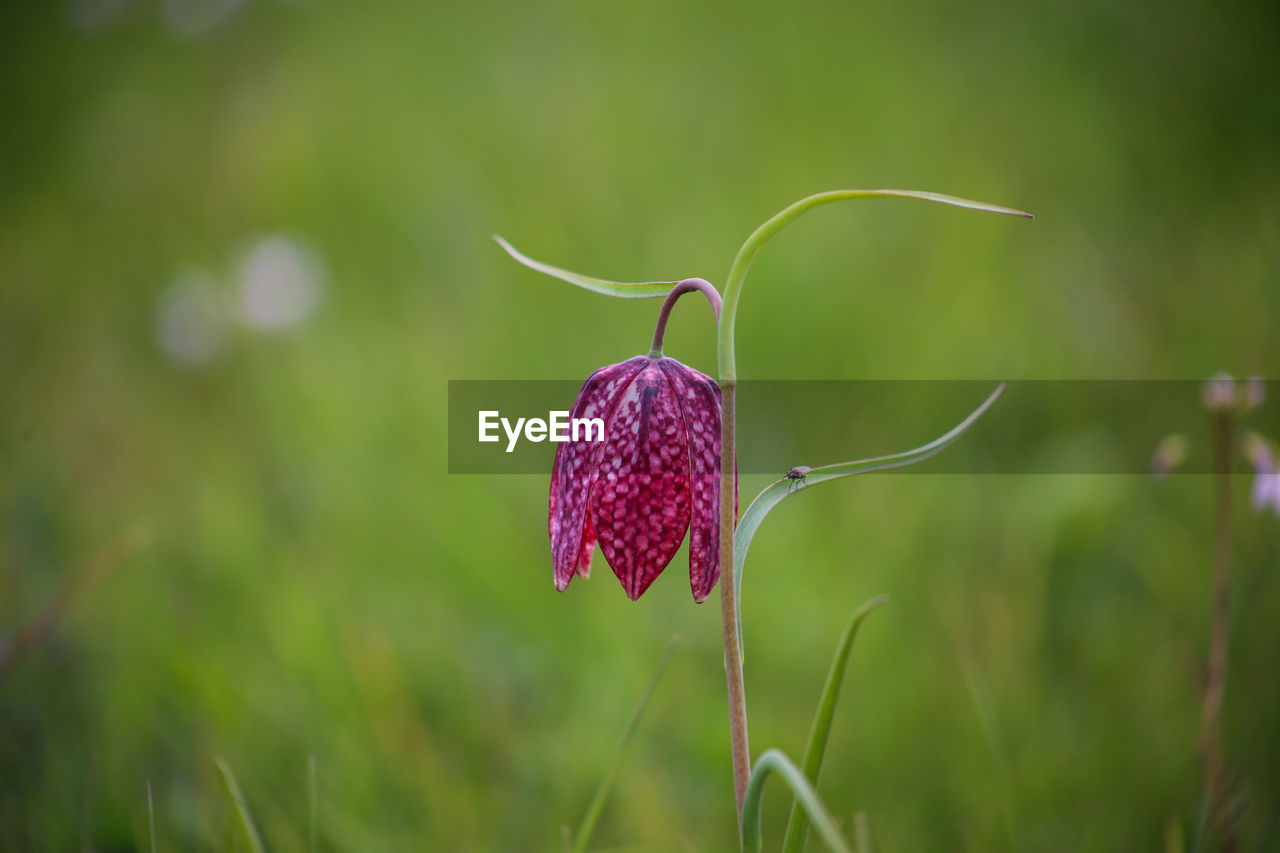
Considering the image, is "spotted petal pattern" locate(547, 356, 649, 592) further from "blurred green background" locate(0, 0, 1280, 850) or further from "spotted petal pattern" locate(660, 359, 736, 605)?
"blurred green background" locate(0, 0, 1280, 850)

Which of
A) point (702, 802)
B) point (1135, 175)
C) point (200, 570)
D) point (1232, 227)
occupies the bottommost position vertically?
point (702, 802)

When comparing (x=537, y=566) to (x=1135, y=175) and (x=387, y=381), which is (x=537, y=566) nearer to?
(x=387, y=381)

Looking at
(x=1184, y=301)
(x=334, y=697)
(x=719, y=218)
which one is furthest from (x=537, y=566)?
(x=1184, y=301)

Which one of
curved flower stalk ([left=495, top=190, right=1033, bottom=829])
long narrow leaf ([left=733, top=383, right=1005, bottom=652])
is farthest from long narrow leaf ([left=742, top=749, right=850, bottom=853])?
long narrow leaf ([left=733, top=383, right=1005, bottom=652])
